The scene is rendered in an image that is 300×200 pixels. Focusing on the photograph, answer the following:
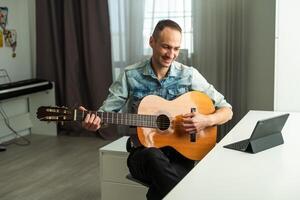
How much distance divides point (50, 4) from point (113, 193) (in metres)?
2.91

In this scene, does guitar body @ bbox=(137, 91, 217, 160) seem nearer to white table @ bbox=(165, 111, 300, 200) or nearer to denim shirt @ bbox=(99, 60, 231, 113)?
denim shirt @ bbox=(99, 60, 231, 113)

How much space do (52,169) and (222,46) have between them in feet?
6.51

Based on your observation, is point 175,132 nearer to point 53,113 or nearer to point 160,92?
point 160,92

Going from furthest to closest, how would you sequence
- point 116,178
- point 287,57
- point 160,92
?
1. point 287,57
2. point 116,178
3. point 160,92

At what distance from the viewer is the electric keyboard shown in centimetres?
423

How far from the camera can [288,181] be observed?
4.51 feet

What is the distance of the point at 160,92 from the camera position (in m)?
2.18

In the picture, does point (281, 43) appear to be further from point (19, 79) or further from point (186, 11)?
point (19, 79)

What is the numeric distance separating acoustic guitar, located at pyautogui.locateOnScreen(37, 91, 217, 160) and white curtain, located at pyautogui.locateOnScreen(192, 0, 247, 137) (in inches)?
82.8

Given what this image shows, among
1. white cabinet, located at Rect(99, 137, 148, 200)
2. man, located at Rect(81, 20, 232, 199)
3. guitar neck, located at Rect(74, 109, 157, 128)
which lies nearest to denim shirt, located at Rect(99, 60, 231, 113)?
man, located at Rect(81, 20, 232, 199)

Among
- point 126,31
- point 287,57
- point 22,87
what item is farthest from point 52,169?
point 287,57

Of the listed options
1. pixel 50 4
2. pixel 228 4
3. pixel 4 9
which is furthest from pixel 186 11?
pixel 4 9

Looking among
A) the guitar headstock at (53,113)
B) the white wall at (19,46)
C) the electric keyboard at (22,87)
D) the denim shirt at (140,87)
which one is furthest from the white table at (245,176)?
the white wall at (19,46)

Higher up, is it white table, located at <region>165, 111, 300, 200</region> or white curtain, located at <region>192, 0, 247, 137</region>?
white curtain, located at <region>192, 0, 247, 137</region>
